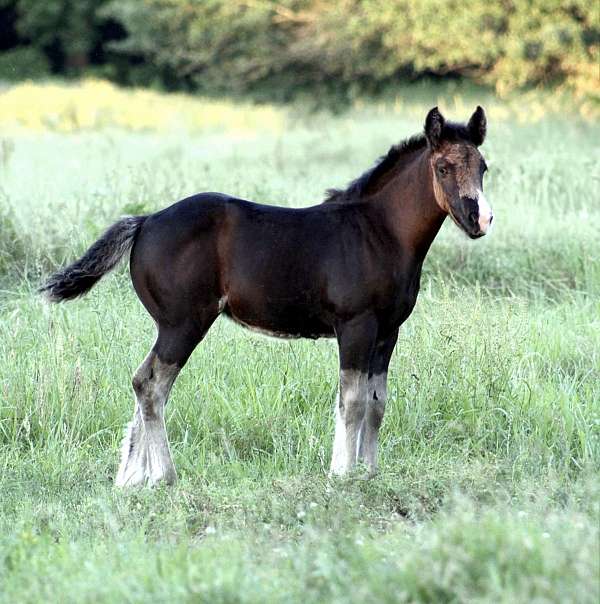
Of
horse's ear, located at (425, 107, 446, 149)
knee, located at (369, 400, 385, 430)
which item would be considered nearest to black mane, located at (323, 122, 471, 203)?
horse's ear, located at (425, 107, 446, 149)

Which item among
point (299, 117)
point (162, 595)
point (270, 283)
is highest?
point (270, 283)

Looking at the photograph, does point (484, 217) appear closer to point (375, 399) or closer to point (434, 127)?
point (434, 127)

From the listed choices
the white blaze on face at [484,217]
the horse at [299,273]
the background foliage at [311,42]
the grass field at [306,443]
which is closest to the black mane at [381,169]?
the horse at [299,273]

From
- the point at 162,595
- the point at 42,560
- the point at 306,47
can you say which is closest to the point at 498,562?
the point at 162,595

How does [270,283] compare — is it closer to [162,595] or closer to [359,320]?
[359,320]

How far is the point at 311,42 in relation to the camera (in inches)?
1297

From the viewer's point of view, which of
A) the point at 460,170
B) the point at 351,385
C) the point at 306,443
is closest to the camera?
the point at 460,170

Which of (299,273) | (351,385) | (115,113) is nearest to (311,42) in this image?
(115,113)

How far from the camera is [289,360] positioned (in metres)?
7.16

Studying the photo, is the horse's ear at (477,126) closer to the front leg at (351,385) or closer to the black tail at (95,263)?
the front leg at (351,385)

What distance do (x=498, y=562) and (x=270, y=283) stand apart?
2336 mm

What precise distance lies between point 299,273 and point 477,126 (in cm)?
119

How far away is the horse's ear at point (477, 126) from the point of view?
568 centimetres

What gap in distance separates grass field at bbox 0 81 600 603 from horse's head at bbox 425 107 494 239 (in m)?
1.29
